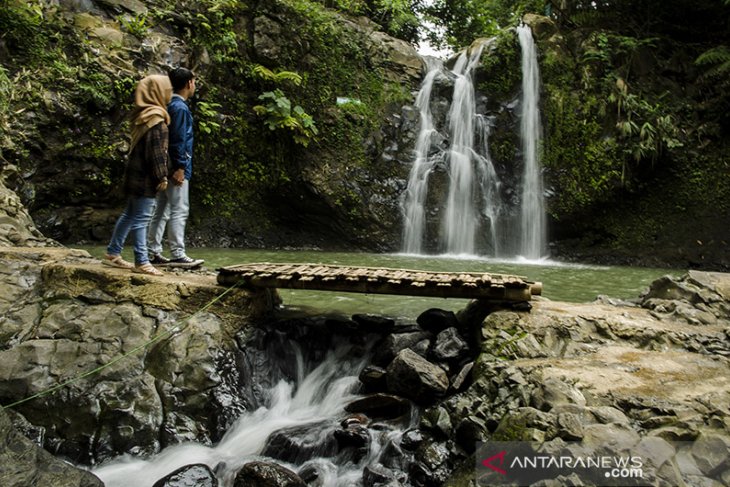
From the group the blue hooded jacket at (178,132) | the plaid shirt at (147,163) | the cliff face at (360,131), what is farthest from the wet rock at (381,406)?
the cliff face at (360,131)

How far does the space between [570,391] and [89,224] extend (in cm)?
1012

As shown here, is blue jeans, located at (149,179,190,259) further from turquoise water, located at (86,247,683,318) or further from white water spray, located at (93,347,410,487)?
A: white water spray, located at (93,347,410,487)

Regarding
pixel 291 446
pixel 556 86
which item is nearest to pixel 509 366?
pixel 291 446

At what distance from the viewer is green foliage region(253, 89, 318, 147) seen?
11.3m

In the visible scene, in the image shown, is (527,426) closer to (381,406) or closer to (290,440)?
(381,406)

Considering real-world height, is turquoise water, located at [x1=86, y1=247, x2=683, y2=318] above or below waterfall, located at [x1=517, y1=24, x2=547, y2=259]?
below

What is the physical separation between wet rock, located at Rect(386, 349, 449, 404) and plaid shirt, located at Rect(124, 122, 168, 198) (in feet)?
8.68

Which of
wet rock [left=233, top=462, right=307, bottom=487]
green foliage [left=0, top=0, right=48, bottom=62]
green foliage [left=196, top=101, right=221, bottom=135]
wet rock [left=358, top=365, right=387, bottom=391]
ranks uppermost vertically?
green foliage [left=0, top=0, right=48, bottom=62]

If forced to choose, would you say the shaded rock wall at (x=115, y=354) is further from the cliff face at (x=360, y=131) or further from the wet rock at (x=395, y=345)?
the cliff face at (x=360, y=131)

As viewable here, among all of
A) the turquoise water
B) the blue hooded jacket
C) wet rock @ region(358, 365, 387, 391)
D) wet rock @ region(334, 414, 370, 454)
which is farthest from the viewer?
the turquoise water

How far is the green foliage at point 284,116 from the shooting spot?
37.1ft

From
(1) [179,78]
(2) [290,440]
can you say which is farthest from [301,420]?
(1) [179,78]

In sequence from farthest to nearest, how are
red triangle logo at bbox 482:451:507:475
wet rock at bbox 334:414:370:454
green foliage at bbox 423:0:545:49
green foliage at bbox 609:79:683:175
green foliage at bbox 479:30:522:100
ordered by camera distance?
green foliage at bbox 423:0:545:49 → green foliage at bbox 479:30:522:100 → green foliage at bbox 609:79:683:175 → wet rock at bbox 334:414:370:454 → red triangle logo at bbox 482:451:507:475

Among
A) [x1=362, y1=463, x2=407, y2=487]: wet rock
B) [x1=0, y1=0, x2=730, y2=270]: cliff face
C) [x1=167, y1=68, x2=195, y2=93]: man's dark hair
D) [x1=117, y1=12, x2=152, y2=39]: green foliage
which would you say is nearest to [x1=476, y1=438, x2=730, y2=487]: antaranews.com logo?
[x1=362, y1=463, x2=407, y2=487]: wet rock
